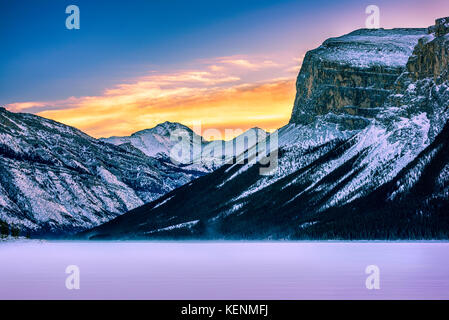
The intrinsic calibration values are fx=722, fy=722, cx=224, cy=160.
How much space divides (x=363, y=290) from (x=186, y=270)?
130 ft

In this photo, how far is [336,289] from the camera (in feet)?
254

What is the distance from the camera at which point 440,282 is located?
82.9 meters
